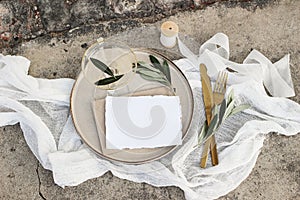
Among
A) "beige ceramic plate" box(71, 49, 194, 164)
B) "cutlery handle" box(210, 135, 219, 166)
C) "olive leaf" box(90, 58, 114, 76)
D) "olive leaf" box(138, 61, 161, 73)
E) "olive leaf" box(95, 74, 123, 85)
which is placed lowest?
"cutlery handle" box(210, 135, 219, 166)

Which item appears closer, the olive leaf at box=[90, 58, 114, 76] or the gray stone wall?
the olive leaf at box=[90, 58, 114, 76]

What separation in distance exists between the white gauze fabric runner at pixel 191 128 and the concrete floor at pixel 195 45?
45 millimetres

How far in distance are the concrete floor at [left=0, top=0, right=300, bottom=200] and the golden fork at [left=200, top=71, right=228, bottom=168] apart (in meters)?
0.13

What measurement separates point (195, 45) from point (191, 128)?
297mm

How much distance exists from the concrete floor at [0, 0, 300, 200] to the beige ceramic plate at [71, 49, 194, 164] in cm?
11

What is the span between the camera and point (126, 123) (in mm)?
1632

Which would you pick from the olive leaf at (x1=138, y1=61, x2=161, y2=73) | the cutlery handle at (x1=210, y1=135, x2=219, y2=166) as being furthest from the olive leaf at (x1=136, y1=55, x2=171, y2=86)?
the cutlery handle at (x1=210, y1=135, x2=219, y2=166)

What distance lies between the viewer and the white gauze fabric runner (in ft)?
5.31

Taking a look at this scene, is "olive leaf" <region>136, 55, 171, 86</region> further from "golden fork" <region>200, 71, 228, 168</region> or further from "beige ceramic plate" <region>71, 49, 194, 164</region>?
"golden fork" <region>200, 71, 228, 168</region>

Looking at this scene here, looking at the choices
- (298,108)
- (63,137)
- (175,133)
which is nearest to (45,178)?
(63,137)

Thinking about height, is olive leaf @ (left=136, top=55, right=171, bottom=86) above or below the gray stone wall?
below

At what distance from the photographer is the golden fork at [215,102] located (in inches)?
64.4

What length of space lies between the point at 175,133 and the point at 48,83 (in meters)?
0.45

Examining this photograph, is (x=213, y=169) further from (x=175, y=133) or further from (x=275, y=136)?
(x=275, y=136)
